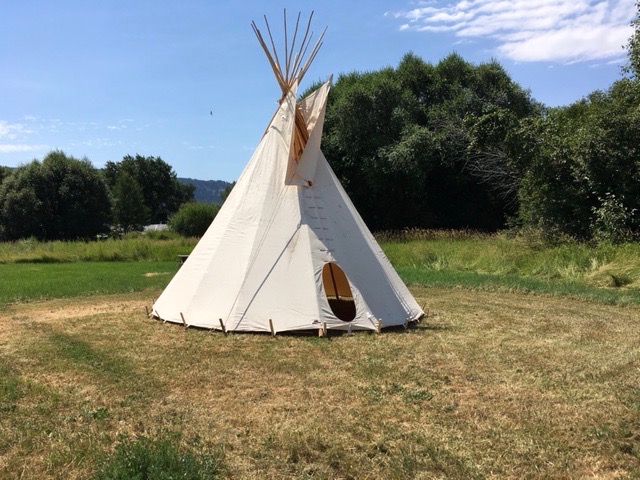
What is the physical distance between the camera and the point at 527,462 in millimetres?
3488

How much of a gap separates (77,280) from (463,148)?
57.9ft

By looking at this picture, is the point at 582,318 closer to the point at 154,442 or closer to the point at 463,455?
the point at 463,455

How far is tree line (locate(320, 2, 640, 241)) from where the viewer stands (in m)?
16.5

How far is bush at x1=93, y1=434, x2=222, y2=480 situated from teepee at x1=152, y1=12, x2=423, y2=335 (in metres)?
3.55

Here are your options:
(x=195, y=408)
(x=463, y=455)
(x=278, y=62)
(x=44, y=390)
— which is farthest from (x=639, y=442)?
(x=278, y=62)

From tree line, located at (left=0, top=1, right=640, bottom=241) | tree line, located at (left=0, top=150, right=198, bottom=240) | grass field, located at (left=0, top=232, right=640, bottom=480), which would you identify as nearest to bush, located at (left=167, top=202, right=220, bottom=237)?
tree line, located at (left=0, top=1, right=640, bottom=241)

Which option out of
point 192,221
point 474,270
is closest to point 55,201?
point 192,221

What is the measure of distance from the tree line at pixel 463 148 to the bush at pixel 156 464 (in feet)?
49.4

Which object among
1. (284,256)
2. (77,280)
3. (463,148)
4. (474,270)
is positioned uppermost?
(463,148)

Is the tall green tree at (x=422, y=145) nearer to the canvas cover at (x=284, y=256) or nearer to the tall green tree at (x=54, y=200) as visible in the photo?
the canvas cover at (x=284, y=256)

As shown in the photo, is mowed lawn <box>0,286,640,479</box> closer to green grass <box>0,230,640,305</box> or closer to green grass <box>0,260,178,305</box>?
green grass <box>0,230,640,305</box>

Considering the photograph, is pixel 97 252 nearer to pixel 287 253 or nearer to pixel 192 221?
pixel 192 221

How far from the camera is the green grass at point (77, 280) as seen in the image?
482 inches

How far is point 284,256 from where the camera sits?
24.6 ft
